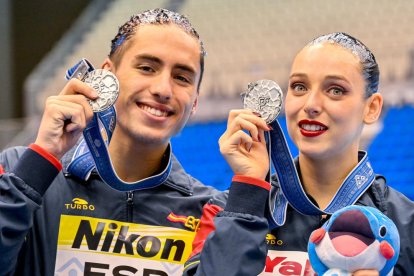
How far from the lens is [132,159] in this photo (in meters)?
2.64

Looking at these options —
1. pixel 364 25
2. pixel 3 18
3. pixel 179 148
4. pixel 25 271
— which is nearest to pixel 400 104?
pixel 364 25

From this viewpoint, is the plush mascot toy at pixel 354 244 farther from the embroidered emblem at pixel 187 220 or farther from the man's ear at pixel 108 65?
the man's ear at pixel 108 65

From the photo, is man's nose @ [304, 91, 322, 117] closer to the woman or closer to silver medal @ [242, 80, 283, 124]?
the woman

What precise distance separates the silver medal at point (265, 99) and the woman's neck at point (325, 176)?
0.32m

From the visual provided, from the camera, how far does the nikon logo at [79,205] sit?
257 cm

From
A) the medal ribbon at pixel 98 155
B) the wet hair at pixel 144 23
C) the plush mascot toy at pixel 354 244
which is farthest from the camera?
the wet hair at pixel 144 23

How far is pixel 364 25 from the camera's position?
29.4 ft

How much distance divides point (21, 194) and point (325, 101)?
2.87ft

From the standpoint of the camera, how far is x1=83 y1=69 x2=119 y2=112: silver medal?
7.41ft

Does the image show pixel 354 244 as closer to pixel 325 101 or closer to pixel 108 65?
pixel 325 101

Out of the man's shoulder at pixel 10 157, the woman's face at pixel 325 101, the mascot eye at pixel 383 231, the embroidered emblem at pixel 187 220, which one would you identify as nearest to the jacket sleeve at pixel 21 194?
the man's shoulder at pixel 10 157

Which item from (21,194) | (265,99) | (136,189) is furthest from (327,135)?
(21,194)

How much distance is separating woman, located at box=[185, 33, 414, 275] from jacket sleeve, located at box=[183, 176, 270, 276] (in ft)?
0.74

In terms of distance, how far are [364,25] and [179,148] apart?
2351 millimetres
